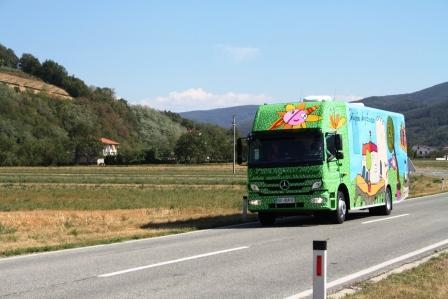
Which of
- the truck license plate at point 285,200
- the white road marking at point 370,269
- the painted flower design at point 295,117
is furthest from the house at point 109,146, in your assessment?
the white road marking at point 370,269

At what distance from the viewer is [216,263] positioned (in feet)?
36.2

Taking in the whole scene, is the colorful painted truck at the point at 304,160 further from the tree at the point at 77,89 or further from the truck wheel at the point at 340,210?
the tree at the point at 77,89

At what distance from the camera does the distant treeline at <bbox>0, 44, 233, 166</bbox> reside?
5374 inches

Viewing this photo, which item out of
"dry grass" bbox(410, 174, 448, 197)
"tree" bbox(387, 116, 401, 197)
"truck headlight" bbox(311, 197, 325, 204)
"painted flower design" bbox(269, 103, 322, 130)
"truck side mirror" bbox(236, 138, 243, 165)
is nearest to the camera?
"truck headlight" bbox(311, 197, 325, 204)

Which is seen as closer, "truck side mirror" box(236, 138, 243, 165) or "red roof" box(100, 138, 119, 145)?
"truck side mirror" box(236, 138, 243, 165)

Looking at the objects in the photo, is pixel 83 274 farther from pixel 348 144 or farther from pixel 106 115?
pixel 106 115

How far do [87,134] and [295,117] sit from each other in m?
141

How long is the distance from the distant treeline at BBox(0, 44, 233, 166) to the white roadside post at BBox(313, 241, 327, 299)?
428 ft

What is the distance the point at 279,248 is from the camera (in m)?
13.1

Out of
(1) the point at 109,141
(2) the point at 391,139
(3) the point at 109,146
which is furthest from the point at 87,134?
(2) the point at 391,139

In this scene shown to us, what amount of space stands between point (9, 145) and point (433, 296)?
5209 inches

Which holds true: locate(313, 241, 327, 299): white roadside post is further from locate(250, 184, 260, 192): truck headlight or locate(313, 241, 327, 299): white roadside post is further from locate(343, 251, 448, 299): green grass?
locate(250, 184, 260, 192): truck headlight

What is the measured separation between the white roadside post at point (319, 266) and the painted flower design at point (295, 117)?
12.0 metres

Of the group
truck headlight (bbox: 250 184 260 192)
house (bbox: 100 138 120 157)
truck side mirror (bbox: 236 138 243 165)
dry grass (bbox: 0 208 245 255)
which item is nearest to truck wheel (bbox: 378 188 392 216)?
dry grass (bbox: 0 208 245 255)
